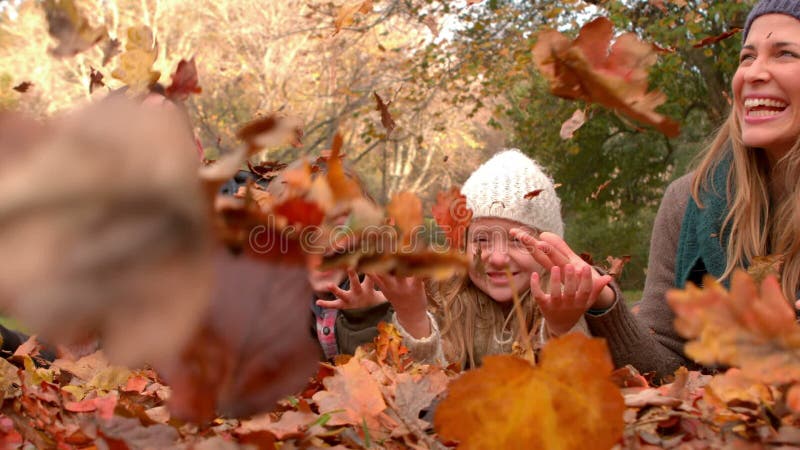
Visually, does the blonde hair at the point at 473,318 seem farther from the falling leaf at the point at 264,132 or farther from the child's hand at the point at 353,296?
the falling leaf at the point at 264,132

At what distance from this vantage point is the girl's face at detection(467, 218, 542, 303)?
7.71 ft

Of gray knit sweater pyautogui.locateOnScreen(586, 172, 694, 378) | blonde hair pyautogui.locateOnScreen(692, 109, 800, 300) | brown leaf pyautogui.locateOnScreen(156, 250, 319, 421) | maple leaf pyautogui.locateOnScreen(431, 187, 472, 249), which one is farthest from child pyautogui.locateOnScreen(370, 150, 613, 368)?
brown leaf pyautogui.locateOnScreen(156, 250, 319, 421)

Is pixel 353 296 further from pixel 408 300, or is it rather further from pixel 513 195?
pixel 513 195

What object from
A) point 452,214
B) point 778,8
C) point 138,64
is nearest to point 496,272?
point 778,8

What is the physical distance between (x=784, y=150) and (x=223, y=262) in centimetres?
199

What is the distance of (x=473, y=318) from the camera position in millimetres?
2471

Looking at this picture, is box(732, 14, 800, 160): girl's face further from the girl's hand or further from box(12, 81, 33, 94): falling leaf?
box(12, 81, 33, 94): falling leaf

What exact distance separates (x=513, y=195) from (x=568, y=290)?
995 millimetres

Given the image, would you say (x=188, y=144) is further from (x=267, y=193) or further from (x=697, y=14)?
A: (x=697, y=14)

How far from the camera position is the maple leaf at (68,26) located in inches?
24.5

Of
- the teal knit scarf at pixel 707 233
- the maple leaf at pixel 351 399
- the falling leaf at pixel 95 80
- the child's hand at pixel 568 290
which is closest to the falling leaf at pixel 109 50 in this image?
the falling leaf at pixel 95 80

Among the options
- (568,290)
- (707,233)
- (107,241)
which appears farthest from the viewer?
(707,233)

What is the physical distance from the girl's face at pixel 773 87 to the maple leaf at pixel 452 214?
3.75 feet

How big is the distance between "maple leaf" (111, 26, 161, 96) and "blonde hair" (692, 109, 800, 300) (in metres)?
1.65
